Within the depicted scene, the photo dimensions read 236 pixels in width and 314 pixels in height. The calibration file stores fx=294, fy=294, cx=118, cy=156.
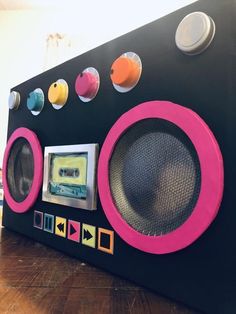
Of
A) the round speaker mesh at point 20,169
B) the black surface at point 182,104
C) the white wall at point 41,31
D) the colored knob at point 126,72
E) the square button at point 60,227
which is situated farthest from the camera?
the white wall at point 41,31

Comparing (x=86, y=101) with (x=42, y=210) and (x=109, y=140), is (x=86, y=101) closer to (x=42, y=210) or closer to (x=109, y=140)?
(x=109, y=140)

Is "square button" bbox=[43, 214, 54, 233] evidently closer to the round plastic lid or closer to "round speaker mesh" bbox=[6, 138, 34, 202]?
"round speaker mesh" bbox=[6, 138, 34, 202]

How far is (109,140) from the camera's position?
1.52ft

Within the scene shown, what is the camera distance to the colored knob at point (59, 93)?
571 millimetres

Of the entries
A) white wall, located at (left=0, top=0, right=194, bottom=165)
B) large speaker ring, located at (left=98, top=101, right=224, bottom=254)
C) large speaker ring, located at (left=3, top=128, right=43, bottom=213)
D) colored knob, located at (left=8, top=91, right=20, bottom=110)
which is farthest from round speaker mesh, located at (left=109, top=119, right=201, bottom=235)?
white wall, located at (left=0, top=0, right=194, bottom=165)

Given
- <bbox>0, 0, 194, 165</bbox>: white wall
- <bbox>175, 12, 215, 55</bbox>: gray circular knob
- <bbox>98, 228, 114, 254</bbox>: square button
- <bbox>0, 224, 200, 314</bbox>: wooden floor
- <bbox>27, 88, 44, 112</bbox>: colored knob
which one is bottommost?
<bbox>0, 224, 200, 314</bbox>: wooden floor

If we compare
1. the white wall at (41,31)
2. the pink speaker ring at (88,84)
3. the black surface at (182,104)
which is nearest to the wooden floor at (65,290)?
the black surface at (182,104)

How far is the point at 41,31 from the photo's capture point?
148 centimetres

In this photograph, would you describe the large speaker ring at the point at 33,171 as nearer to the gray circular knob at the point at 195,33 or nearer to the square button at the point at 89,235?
the square button at the point at 89,235

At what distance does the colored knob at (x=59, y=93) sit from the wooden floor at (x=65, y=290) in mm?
293

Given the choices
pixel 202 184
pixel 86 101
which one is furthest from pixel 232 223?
pixel 86 101

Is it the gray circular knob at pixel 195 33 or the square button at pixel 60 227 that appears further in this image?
the square button at pixel 60 227

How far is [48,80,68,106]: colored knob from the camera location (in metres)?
0.57

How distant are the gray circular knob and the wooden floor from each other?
32 centimetres
